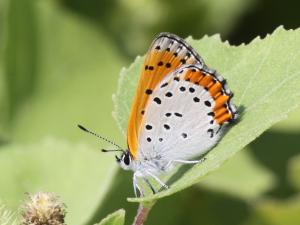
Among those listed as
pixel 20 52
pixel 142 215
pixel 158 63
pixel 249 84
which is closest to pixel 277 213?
pixel 249 84

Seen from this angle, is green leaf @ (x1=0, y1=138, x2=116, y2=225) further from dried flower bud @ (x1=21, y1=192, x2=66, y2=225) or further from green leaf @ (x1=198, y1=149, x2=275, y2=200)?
green leaf @ (x1=198, y1=149, x2=275, y2=200)

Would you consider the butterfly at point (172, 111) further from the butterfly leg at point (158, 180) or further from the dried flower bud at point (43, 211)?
the dried flower bud at point (43, 211)

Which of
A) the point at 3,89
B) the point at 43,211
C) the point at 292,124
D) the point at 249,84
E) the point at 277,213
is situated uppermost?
the point at 3,89

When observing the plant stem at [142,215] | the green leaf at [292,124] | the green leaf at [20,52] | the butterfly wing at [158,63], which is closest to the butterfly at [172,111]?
the butterfly wing at [158,63]

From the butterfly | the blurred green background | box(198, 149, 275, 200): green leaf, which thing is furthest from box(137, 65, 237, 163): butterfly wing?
box(198, 149, 275, 200): green leaf

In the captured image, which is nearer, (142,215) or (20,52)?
(142,215)

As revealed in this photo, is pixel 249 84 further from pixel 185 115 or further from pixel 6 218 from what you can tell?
pixel 6 218
